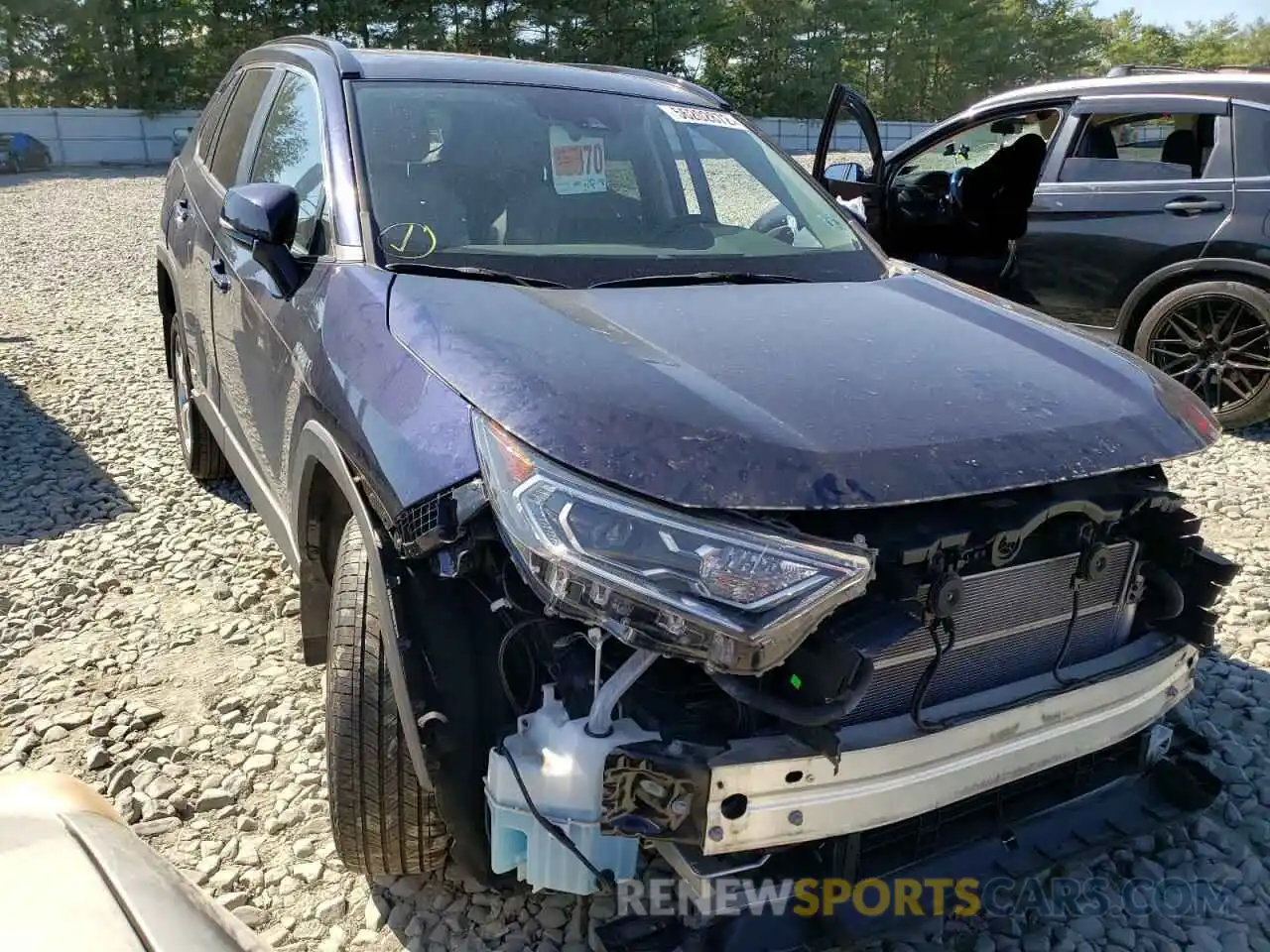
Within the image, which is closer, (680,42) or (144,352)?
(144,352)

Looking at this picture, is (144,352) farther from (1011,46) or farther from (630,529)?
(1011,46)

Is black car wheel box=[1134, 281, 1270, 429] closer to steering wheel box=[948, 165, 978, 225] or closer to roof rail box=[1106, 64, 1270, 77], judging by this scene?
roof rail box=[1106, 64, 1270, 77]

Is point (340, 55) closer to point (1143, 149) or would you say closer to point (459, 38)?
point (1143, 149)

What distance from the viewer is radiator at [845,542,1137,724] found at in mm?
1906

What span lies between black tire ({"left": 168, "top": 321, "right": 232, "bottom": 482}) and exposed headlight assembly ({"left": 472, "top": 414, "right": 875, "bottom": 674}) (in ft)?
10.4

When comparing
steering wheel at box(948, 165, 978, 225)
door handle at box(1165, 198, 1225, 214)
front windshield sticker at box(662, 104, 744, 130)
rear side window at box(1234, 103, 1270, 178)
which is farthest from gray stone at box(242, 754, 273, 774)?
steering wheel at box(948, 165, 978, 225)

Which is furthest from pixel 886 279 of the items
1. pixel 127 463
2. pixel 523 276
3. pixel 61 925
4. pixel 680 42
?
pixel 680 42

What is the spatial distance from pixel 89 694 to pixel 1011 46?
5227cm

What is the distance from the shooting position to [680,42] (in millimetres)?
32531

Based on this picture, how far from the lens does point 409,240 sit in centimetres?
253

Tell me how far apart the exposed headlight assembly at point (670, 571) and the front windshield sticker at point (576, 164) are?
151 centimetres

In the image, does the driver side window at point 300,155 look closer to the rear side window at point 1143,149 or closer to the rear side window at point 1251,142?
the rear side window at point 1143,149

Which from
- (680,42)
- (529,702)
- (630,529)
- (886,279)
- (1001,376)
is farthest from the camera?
(680,42)

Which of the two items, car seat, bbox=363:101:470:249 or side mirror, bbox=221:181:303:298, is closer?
side mirror, bbox=221:181:303:298
